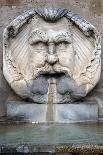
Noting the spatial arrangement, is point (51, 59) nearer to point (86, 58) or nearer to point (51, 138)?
point (86, 58)

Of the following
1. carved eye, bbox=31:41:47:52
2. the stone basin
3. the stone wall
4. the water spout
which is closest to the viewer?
the stone basin

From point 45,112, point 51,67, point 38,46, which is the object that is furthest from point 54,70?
point 45,112

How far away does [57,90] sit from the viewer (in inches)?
244

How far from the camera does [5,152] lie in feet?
15.0

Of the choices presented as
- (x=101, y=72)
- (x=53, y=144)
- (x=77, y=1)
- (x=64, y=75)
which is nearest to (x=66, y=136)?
(x=53, y=144)

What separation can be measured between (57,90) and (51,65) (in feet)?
1.03

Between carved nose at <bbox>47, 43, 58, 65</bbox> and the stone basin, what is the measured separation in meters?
0.76

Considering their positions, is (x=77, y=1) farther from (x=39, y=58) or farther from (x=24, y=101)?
(x=24, y=101)

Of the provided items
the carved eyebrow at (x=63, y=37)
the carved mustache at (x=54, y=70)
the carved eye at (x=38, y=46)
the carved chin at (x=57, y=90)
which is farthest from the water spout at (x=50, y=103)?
the carved eyebrow at (x=63, y=37)

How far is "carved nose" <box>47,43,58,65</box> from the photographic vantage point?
6.15m

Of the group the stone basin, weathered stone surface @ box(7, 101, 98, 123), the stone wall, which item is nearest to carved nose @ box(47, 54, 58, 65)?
weathered stone surface @ box(7, 101, 98, 123)

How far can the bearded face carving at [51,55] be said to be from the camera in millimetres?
6184

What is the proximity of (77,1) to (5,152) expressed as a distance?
8.93ft

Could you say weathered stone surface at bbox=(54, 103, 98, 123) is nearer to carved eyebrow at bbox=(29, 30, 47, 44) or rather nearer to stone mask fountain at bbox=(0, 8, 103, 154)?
stone mask fountain at bbox=(0, 8, 103, 154)
